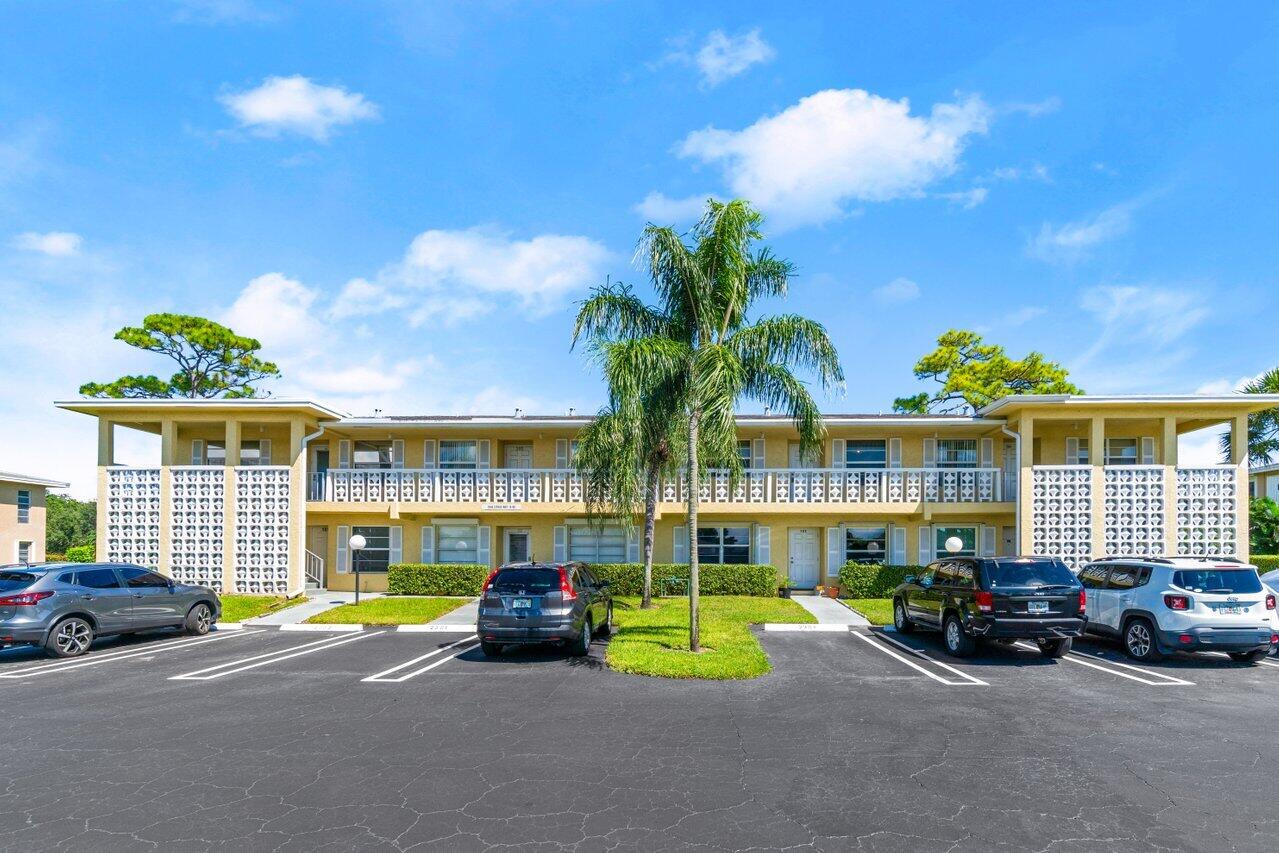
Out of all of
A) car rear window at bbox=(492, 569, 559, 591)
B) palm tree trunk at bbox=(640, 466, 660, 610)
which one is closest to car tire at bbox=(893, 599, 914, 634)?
palm tree trunk at bbox=(640, 466, 660, 610)

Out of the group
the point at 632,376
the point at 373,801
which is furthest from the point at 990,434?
the point at 373,801

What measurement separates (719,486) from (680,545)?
103 inches

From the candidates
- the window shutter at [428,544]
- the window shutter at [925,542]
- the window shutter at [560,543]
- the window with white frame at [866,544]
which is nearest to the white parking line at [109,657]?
the window shutter at [428,544]

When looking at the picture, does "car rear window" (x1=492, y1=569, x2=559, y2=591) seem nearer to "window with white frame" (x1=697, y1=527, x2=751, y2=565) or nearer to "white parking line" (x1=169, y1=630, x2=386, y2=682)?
"white parking line" (x1=169, y1=630, x2=386, y2=682)

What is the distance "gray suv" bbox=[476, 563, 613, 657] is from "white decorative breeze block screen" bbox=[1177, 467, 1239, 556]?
56.9 ft

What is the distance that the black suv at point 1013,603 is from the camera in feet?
38.3

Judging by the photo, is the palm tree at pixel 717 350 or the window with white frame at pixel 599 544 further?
the window with white frame at pixel 599 544

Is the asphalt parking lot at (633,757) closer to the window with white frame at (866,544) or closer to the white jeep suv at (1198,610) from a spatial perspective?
the white jeep suv at (1198,610)

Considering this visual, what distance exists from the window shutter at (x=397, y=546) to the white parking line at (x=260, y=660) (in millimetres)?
7665

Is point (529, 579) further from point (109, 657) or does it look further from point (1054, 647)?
point (1054, 647)

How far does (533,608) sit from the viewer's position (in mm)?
11766

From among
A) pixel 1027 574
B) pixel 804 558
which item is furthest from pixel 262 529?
pixel 1027 574

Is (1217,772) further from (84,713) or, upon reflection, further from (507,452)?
(507,452)

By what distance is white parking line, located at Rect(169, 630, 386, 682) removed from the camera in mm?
11031
